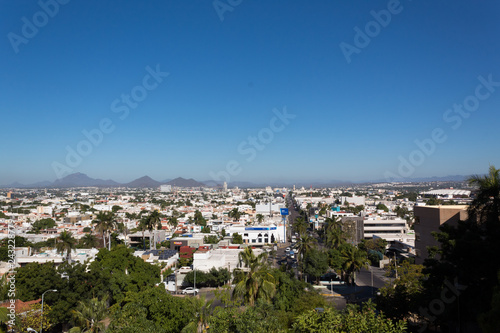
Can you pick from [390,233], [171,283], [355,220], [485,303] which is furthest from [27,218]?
[485,303]

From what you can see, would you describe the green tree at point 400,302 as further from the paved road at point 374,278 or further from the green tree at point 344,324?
the paved road at point 374,278

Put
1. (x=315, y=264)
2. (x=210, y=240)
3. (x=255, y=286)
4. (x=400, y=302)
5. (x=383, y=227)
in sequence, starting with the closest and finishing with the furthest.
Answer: (x=255, y=286)
(x=400, y=302)
(x=315, y=264)
(x=210, y=240)
(x=383, y=227)

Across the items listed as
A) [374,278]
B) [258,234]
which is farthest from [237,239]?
[374,278]

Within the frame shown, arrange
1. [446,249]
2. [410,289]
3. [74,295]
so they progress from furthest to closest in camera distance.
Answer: [74,295], [410,289], [446,249]

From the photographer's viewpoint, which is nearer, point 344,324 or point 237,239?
point 344,324

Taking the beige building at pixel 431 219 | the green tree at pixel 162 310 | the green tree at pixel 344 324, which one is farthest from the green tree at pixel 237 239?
Result: the green tree at pixel 344 324

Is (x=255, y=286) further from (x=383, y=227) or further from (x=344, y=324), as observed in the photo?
(x=383, y=227)

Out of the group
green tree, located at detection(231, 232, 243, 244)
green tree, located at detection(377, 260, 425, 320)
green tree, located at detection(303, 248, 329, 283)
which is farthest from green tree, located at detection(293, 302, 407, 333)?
green tree, located at detection(231, 232, 243, 244)

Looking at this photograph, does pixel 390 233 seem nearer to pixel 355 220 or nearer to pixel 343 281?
pixel 355 220
